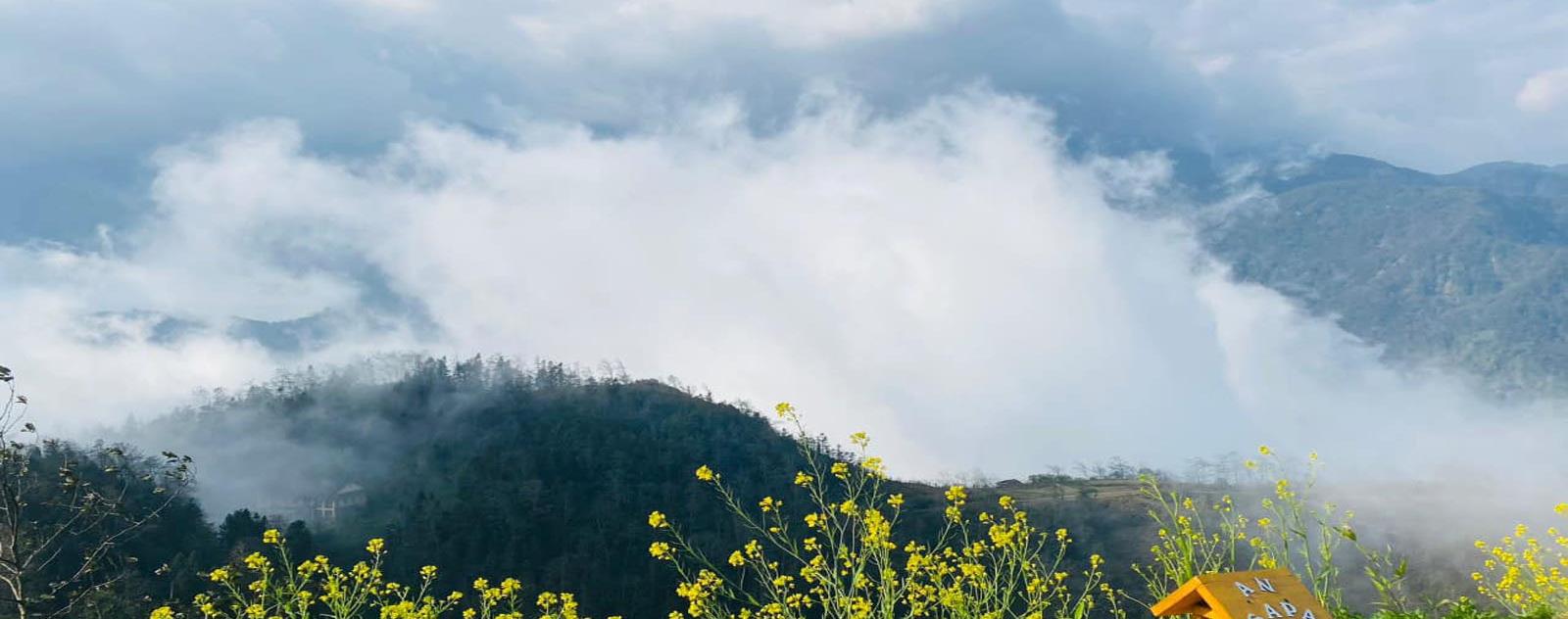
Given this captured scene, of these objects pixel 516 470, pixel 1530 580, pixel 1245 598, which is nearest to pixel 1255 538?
pixel 1245 598

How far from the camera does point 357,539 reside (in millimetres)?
90438

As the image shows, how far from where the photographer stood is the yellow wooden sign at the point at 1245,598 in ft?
12.4

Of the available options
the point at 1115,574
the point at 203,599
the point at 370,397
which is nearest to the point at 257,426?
the point at 370,397

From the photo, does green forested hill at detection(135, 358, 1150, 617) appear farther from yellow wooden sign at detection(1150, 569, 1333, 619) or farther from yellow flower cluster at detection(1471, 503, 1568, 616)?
yellow wooden sign at detection(1150, 569, 1333, 619)

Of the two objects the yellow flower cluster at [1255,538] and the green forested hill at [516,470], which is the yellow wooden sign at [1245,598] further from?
the green forested hill at [516,470]

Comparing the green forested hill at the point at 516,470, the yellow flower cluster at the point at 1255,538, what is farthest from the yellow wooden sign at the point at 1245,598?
the green forested hill at the point at 516,470

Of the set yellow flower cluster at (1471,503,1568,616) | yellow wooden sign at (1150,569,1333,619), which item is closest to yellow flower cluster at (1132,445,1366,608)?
yellow wooden sign at (1150,569,1333,619)

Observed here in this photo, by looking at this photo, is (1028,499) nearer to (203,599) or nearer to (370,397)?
(370,397)

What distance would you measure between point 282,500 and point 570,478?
3766 centimetres

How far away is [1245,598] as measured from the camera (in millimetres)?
3848

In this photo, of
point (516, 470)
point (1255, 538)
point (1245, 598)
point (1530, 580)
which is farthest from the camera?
point (516, 470)

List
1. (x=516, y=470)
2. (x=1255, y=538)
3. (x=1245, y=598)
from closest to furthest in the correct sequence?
(x=1245, y=598), (x=1255, y=538), (x=516, y=470)

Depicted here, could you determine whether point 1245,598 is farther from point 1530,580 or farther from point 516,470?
point 516,470

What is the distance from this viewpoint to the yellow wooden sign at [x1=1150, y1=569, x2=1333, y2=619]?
12.4ft
